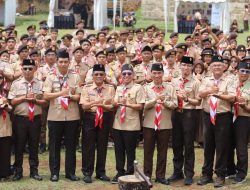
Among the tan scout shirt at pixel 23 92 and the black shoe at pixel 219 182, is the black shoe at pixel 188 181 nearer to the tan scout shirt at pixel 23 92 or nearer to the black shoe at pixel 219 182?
the black shoe at pixel 219 182

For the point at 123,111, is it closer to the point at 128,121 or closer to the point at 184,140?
the point at 128,121

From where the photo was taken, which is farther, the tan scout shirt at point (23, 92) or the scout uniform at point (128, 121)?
the tan scout shirt at point (23, 92)

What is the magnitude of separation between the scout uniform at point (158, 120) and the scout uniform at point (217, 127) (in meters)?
0.55

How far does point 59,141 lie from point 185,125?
6.77 feet

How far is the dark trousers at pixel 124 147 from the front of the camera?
34.0 ft

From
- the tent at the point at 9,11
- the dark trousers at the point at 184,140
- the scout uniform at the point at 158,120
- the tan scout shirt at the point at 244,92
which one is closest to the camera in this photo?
the tan scout shirt at the point at 244,92

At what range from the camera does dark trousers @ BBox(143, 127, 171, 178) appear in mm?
10383

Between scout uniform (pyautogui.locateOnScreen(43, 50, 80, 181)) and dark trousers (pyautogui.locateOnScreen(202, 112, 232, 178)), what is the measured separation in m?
2.11

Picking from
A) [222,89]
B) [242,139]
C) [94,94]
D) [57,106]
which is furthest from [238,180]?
[57,106]

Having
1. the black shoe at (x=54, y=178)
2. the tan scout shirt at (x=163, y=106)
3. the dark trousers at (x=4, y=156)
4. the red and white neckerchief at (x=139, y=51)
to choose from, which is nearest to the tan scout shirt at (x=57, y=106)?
the dark trousers at (x=4, y=156)

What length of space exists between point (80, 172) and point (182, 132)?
6.43 feet

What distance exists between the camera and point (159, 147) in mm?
10453

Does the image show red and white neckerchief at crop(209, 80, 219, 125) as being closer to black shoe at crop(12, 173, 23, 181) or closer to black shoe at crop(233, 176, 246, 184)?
black shoe at crop(233, 176, 246, 184)

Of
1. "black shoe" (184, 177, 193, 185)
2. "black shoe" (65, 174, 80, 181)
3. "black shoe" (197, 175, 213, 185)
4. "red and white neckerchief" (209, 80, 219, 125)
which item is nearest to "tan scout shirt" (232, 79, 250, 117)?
"red and white neckerchief" (209, 80, 219, 125)
